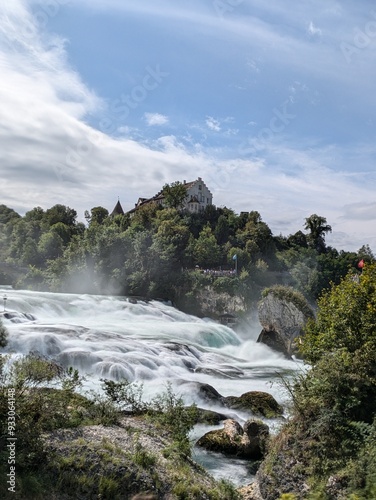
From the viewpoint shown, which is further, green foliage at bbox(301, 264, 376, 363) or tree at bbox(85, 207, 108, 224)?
tree at bbox(85, 207, 108, 224)

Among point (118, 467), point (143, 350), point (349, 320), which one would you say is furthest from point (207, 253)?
point (118, 467)

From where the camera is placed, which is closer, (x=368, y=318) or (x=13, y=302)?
(x=368, y=318)

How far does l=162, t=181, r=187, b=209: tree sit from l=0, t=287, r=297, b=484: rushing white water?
3723 centimetres

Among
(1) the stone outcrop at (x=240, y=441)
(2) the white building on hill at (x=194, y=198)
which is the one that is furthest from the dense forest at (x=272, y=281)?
(2) the white building on hill at (x=194, y=198)

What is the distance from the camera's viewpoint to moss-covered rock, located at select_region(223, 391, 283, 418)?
16516 millimetres

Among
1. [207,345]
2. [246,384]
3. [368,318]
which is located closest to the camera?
[368,318]

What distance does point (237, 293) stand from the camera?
49438mm

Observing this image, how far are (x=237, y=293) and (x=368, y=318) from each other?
3749 cm

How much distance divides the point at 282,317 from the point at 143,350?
15.2 metres

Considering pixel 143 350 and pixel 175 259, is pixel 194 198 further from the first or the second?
pixel 143 350

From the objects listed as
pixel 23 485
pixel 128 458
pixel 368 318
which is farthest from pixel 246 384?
pixel 23 485

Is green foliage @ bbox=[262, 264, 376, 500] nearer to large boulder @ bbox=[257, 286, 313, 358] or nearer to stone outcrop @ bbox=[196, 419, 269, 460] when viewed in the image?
stone outcrop @ bbox=[196, 419, 269, 460]

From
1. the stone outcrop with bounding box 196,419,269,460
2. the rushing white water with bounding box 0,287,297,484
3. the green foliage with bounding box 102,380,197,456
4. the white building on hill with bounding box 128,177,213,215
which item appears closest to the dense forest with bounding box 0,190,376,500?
the stone outcrop with bounding box 196,419,269,460

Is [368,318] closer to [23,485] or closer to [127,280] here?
[23,485]
